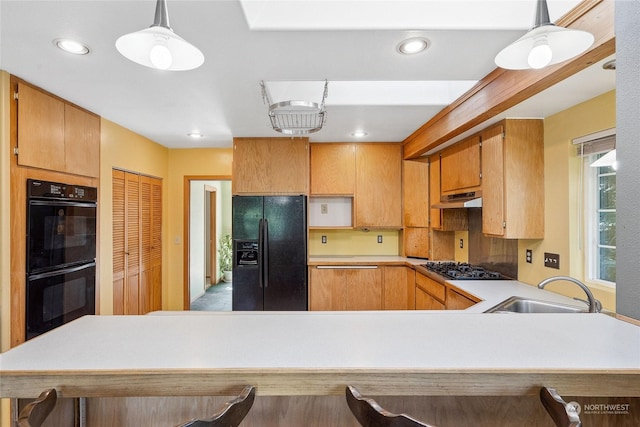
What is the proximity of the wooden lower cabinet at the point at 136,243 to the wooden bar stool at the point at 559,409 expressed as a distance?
140 inches

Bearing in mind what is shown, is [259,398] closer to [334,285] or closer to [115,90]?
[115,90]

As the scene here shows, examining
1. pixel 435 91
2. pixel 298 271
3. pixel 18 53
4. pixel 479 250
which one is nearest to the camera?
pixel 18 53

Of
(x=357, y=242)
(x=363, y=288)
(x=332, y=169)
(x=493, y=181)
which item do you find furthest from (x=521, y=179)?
(x=357, y=242)

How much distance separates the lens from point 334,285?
146 inches

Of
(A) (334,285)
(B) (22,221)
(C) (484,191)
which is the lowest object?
(A) (334,285)

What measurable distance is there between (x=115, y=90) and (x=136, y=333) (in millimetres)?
2031

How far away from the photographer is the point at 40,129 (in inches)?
88.4

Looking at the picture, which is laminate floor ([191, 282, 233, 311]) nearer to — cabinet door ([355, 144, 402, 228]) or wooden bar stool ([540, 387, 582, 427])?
cabinet door ([355, 144, 402, 228])

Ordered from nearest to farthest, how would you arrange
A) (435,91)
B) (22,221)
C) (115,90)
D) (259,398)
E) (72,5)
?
(259,398)
(72,5)
(22,221)
(115,90)
(435,91)

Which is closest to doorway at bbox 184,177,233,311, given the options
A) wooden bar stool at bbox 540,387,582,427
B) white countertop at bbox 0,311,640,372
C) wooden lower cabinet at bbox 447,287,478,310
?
wooden lower cabinet at bbox 447,287,478,310

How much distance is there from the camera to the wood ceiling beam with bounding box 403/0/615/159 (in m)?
1.29

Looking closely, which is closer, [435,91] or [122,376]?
[122,376]

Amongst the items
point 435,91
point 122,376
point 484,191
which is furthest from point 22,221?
point 484,191

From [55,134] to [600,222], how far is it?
4.00m
